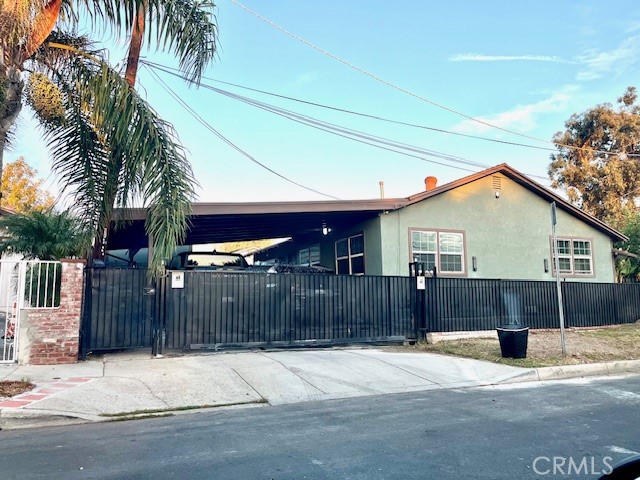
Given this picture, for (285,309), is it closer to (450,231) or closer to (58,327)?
(58,327)

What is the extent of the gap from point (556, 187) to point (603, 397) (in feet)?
96.3

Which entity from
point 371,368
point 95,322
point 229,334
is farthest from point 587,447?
point 95,322

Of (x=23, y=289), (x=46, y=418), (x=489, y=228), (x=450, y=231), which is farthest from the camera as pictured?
(x=489, y=228)

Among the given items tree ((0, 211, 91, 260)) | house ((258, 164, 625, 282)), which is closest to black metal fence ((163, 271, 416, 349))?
tree ((0, 211, 91, 260))

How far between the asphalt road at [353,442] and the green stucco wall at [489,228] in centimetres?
789

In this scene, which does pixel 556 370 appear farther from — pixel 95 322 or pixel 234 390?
pixel 95 322

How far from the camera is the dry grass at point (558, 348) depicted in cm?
1023

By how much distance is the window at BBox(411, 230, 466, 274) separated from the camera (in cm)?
1512

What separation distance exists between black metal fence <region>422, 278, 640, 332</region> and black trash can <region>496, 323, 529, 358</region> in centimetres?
266

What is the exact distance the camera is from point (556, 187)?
33375 mm

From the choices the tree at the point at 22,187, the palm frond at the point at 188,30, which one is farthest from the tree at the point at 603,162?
the tree at the point at 22,187

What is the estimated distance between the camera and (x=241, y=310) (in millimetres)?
10953

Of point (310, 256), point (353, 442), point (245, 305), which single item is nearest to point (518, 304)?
point (245, 305)

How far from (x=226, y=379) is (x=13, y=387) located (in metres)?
3.11
